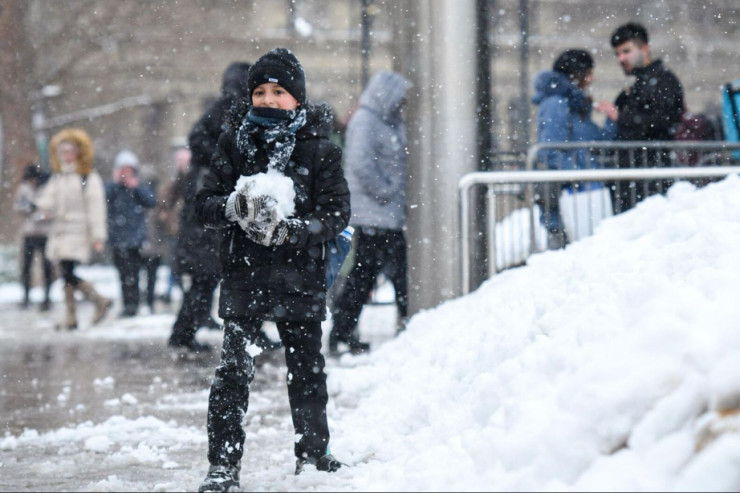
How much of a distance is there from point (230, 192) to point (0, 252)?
54.9 ft

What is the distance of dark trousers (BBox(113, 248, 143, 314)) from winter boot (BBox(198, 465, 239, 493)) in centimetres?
938

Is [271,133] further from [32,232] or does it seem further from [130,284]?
[32,232]

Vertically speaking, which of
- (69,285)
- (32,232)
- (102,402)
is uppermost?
(32,232)

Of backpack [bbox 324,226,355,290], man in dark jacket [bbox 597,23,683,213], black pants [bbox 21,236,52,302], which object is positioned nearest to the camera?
backpack [bbox 324,226,355,290]

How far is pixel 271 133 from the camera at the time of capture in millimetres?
4453

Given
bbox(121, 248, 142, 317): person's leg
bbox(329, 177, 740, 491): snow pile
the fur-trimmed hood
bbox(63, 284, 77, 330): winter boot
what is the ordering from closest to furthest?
bbox(329, 177, 740, 491): snow pile → the fur-trimmed hood → bbox(63, 284, 77, 330): winter boot → bbox(121, 248, 142, 317): person's leg

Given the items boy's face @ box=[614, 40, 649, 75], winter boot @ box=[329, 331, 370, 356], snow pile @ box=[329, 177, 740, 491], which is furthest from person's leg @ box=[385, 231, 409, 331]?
snow pile @ box=[329, 177, 740, 491]

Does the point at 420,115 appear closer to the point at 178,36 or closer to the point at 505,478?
the point at 505,478

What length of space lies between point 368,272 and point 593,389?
5113mm

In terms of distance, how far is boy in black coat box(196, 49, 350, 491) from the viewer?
4.34 m

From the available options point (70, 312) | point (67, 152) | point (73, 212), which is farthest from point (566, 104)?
point (70, 312)

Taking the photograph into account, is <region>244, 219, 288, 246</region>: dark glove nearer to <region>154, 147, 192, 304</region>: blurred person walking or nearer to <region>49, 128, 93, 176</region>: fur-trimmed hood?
<region>49, 128, 93, 176</region>: fur-trimmed hood

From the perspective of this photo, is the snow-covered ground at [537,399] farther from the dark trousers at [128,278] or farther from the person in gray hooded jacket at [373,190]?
the dark trousers at [128,278]

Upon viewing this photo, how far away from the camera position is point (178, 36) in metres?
30.7
